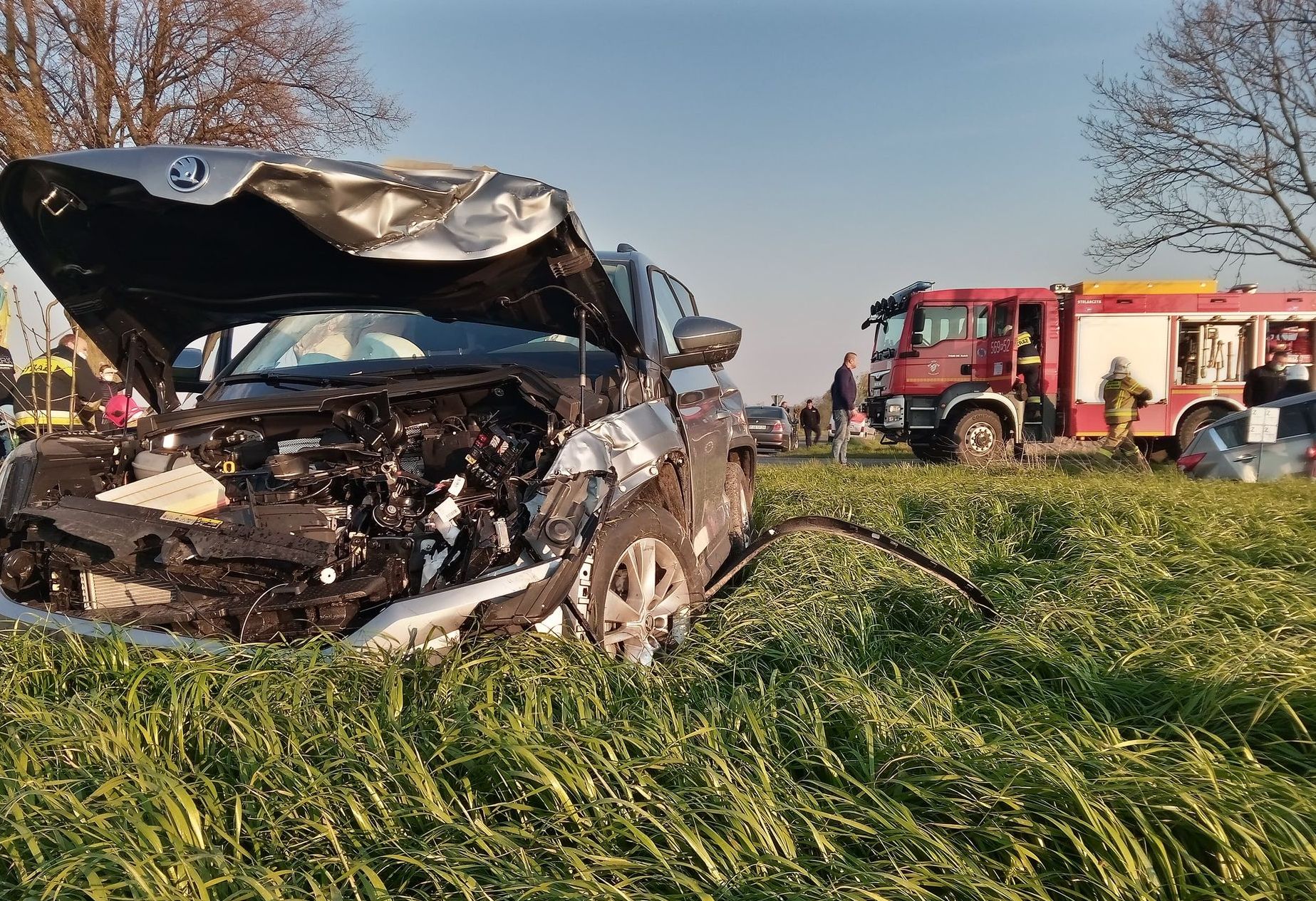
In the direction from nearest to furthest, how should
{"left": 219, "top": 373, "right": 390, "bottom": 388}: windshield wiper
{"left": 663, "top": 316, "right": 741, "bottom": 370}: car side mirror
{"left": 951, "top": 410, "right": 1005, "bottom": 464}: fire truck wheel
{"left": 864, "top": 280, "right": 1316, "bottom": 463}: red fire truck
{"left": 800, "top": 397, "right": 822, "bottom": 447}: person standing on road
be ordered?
{"left": 219, "top": 373, "right": 390, "bottom": 388}: windshield wiper, {"left": 663, "top": 316, "right": 741, "bottom": 370}: car side mirror, {"left": 951, "top": 410, "right": 1005, "bottom": 464}: fire truck wheel, {"left": 864, "top": 280, "right": 1316, "bottom": 463}: red fire truck, {"left": 800, "top": 397, "right": 822, "bottom": 447}: person standing on road

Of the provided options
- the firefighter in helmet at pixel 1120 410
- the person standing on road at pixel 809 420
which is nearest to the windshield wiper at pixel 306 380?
the firefighter in helmet at pixel 1120 410

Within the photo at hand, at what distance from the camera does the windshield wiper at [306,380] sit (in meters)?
3.35

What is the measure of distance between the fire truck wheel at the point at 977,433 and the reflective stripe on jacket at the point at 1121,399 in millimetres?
1684

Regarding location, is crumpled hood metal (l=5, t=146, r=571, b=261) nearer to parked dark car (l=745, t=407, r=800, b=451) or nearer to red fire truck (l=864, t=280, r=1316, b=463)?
red fire truck (l=864, t=280, r=1316, b=463)

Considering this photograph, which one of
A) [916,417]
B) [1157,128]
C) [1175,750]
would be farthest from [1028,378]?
[1175,750]

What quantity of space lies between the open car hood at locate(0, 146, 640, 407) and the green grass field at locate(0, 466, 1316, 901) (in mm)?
1316

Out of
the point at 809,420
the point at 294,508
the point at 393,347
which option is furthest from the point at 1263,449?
the point at 809,420

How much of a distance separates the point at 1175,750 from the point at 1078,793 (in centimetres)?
60

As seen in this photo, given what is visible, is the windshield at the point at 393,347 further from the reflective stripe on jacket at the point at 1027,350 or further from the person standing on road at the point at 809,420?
the person standing on road at the point at 809,420

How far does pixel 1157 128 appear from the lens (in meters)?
18.3

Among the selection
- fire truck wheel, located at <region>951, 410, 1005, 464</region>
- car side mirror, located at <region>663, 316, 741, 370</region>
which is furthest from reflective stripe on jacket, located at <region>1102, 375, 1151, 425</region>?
car side mirror, located at <region>663, 316, 741, 370</region>

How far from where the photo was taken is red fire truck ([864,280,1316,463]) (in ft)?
47.7

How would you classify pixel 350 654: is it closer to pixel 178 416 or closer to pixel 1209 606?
pixel 178 416

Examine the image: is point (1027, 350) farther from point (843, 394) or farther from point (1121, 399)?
point (843, 394)
